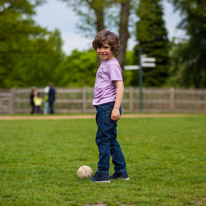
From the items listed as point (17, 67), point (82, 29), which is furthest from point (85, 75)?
point (82, 29)

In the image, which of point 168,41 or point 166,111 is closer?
point 166,111

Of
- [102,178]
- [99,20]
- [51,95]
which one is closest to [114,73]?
[102,178]

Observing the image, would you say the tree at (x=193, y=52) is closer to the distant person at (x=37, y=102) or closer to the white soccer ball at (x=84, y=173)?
the distant person at (x=37, y=102)

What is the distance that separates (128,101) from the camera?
28.4 metres

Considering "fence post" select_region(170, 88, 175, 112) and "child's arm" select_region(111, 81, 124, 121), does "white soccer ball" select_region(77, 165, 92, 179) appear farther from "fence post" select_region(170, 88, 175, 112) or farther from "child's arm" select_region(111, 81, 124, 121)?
"fence post" select_region(170, 88, 175, 112)

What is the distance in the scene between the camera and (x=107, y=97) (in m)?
4.81

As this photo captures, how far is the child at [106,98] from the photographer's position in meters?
4.76

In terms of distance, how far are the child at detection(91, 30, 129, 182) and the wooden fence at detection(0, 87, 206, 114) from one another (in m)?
22.9

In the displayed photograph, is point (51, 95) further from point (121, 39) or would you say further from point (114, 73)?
point (114, 73)

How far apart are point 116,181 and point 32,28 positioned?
109ft

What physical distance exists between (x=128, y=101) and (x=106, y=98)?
23694 mm

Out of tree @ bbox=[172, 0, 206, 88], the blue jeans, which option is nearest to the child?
the blue jeans

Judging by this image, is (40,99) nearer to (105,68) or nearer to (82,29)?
(82,29)

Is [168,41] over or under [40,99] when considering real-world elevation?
over
